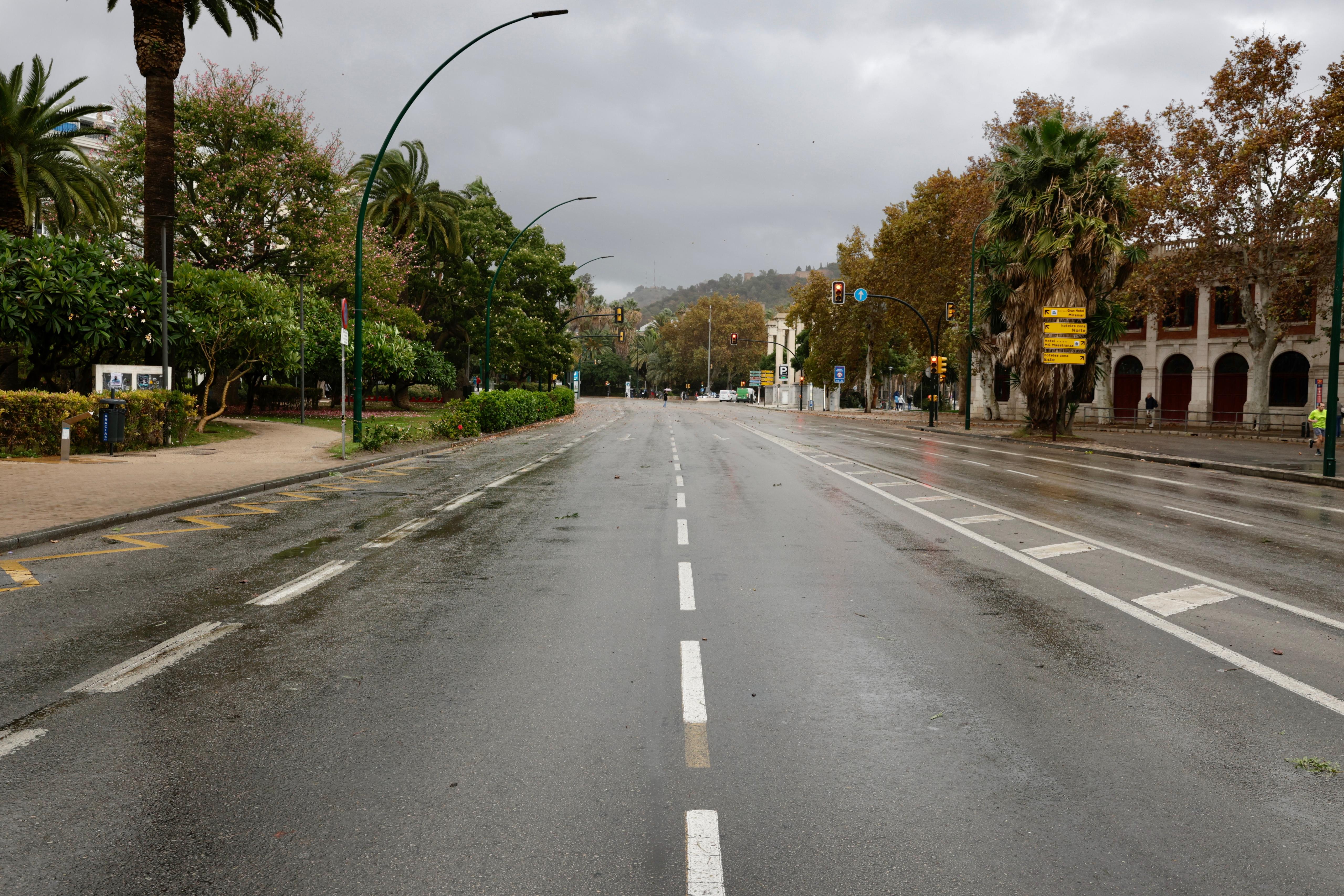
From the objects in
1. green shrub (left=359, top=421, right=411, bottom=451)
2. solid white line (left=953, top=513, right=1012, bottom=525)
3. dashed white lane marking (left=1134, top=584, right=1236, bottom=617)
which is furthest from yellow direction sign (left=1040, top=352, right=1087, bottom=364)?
dashed white lane marking (left=1134, top=584, right=1236, bottom=617)

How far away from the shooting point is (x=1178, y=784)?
3.89m

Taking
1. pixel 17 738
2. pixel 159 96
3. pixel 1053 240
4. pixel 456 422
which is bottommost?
pixel 17 738

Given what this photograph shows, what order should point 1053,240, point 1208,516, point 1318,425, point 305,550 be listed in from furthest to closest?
point 1053,240 → point 1318,425 → point 1208,516 → point 305,550

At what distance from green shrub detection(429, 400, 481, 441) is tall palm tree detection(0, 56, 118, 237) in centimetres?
1241

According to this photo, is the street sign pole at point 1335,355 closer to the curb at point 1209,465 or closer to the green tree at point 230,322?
the curb at point 1209,465

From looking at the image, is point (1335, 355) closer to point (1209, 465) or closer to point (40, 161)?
point (1209, 465)

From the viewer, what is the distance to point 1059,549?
991 cm

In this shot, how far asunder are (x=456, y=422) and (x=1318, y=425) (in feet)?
77.9

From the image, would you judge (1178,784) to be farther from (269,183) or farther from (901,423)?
→ (901,423)

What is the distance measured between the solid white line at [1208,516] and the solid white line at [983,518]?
9.97ft

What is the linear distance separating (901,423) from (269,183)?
35.5 metres

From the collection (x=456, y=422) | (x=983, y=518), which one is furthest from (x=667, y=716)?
(x=456, y=422)

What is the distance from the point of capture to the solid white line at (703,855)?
303 centimetres

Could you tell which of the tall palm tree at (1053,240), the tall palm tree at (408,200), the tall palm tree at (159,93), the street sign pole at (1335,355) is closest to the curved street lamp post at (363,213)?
the tall palm tree at (159,93)
